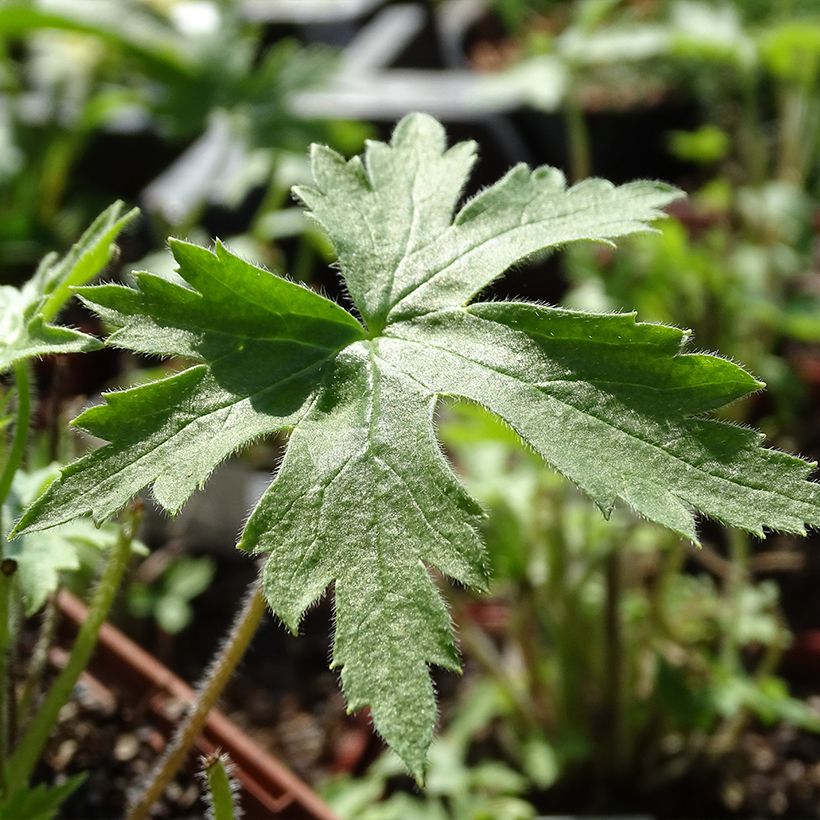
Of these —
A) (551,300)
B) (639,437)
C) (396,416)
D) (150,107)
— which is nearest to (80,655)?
(396,416)

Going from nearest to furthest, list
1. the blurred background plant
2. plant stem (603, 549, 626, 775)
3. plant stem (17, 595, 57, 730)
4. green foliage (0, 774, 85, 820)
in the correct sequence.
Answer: green foliage (0, 774, 85, 820) → plant stem (17, 595, 57, 730) → plant stem (603, 549, 626, 775) → the blurred background plant

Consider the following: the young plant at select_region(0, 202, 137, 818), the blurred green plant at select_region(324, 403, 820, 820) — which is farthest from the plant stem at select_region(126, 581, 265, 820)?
the blurred green plant at select_region(324, 403, 820, 820)

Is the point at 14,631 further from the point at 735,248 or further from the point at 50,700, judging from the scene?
the point at 735,248

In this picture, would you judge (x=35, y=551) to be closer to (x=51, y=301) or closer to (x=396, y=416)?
(x=51, y=301)

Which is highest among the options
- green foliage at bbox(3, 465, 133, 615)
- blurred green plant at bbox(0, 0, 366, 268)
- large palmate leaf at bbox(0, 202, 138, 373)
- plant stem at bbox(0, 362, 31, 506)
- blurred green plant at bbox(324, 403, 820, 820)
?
large palmate leaf at bbox(0, 202, 138, 373)

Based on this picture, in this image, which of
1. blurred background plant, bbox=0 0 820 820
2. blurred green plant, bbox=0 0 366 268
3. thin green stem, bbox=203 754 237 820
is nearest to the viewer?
thin green stem, bbox=203 754 237 820

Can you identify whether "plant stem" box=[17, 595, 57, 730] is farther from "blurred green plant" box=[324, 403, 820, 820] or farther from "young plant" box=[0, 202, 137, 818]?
"blurred green plant" box=[324, 403, 820, 820]
